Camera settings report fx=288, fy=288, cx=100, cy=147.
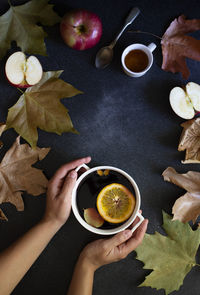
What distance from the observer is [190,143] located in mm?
994

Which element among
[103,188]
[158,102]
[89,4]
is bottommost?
[103,188]

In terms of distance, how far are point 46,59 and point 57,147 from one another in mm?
310

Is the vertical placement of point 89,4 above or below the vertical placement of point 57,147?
above

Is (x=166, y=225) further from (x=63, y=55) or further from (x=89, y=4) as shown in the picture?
(x=89, y=4)

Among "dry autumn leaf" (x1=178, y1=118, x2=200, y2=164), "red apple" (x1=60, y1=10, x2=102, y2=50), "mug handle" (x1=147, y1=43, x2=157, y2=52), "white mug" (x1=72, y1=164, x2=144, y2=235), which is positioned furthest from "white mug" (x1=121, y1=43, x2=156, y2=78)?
"white mug" (x1=72, y1=164, x2=144, y2=235)

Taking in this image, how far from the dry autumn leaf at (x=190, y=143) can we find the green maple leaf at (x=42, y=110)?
1.23 feet

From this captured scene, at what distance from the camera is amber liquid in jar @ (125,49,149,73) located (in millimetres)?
982

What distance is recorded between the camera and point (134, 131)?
3.34ft

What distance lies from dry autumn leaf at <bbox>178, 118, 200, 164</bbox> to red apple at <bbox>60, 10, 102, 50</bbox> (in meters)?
0.43

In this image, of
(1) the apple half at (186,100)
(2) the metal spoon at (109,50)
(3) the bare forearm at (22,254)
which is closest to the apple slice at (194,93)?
(1) the apple half at (186,100)

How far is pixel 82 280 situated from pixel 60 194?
296mm

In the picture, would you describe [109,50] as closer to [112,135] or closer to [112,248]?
[112,135]

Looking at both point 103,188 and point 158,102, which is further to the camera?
point 158,102

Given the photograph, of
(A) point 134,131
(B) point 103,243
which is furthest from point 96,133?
(B) point 103,243
